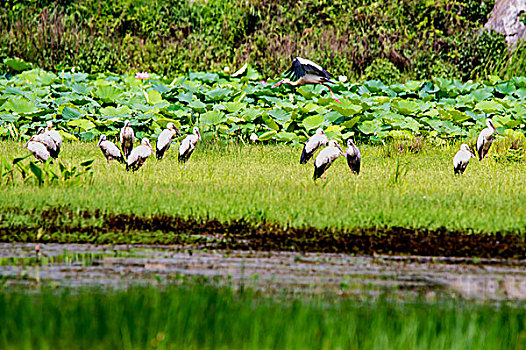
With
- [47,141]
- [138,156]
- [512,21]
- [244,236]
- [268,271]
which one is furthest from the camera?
[512,21]

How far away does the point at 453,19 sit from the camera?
18.7 m

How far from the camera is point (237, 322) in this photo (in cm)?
401

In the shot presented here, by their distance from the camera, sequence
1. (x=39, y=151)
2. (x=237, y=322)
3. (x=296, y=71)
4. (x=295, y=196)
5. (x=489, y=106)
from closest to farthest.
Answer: (x=237, y=322)
(x=295, y=196)
(x=39, y=151)
(x=489, y=106)
(x=296, y=71)

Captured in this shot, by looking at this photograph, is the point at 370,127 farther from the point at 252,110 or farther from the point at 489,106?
the point at 489,106

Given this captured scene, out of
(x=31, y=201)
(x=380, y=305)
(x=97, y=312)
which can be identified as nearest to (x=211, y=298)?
(x=97, y=312)

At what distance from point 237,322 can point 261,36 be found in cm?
1420

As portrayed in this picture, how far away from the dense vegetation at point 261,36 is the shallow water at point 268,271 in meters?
10.7

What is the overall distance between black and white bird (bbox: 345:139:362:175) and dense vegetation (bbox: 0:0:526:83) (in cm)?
668

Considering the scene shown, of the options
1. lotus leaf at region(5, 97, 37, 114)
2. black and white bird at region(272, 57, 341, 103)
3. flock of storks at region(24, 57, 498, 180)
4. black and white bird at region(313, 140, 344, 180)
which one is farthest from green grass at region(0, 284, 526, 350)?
black and white bird at region(272, 57, 341, 103)

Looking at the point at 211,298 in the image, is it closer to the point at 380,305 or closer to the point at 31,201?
the point at 380,305

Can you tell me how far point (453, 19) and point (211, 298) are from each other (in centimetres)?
1557

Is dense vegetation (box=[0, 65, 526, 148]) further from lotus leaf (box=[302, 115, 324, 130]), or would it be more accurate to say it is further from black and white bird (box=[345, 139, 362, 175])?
black and white bird (box=[345, 139, 362, 175])

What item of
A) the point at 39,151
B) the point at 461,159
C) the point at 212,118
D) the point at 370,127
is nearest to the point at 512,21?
the point at 370,127

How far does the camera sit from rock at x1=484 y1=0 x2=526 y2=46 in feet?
56.6
